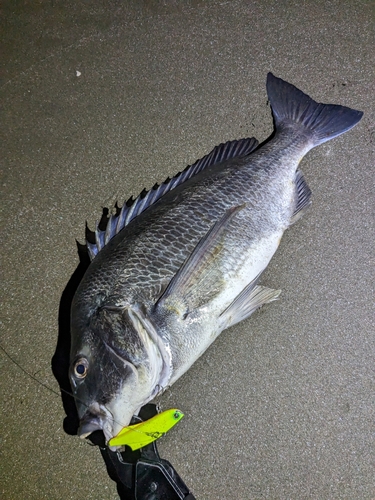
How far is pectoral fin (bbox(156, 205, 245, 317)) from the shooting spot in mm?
1795

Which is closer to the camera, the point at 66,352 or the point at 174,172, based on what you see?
the point at 66,352

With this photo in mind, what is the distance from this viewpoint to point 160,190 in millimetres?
2148

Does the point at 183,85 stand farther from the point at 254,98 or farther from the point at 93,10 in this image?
the point at 93,10

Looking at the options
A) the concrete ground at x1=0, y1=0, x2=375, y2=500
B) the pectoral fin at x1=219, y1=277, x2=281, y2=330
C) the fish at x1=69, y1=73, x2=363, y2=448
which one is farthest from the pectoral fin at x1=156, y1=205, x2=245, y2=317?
the concrete ground at x1=0, y1=0, x2=375, y2=500

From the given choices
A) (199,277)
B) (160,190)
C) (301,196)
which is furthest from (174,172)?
(199,277)

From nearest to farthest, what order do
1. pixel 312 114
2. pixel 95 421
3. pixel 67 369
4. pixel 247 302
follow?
pixel 95 421, pixel 247 302, pixel 67 369, pixel 312 114

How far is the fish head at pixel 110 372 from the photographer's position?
5.43 ft

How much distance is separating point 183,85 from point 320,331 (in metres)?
1.79

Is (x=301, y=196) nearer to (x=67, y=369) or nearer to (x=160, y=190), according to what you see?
(x=160, y=190)

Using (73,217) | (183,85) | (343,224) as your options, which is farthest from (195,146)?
(343,224)

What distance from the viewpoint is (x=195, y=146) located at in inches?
99.2

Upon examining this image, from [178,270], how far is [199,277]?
4.2 inches

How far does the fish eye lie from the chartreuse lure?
0.33 metres

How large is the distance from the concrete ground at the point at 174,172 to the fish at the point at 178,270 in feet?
0.88
